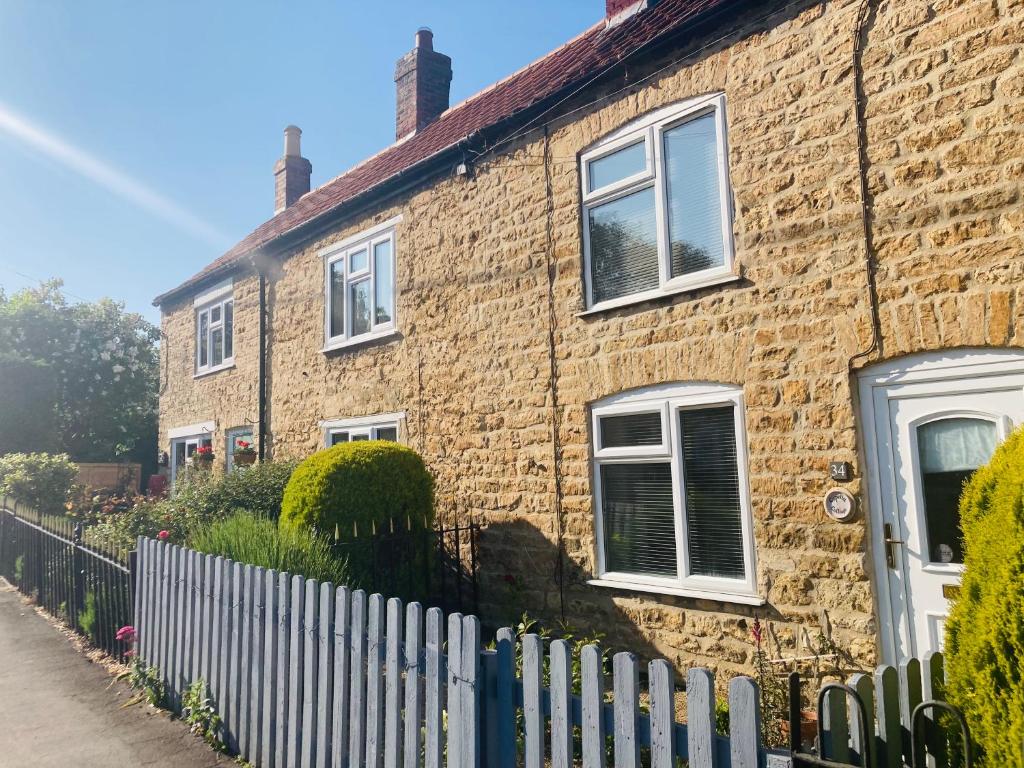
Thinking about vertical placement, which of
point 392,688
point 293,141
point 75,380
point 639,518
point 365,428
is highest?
point 293,141

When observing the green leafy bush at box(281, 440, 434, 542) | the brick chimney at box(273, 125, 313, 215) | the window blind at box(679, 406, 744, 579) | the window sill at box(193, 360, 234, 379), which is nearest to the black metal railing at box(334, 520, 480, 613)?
the green leafy bush at box(281, 440, 434, 542)

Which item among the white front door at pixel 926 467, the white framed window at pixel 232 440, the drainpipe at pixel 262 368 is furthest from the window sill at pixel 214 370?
the white front door at pixel 926 467

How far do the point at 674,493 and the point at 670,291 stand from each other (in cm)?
181

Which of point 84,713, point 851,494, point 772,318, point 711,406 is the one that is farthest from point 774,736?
point 84,713

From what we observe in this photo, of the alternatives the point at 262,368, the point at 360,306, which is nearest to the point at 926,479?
the point at 360,306

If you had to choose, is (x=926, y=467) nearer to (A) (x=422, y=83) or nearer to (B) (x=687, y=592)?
(B) (x=687, y=592)

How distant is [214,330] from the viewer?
1505 cm

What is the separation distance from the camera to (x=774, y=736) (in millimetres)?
4758

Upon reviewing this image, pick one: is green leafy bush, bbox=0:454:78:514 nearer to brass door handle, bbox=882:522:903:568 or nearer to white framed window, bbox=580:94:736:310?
white framed window, bbox=580:94:736:310

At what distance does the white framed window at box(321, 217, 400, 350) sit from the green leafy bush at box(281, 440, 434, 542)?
2.43 m

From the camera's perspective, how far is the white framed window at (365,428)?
9719 millimetres

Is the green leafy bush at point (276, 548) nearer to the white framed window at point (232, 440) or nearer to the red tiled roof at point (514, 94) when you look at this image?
the red tiled roof at point (514, 94)

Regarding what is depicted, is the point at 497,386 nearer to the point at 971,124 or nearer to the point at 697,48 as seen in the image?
the point at 697,48

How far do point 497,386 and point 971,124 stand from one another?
4.97 m
